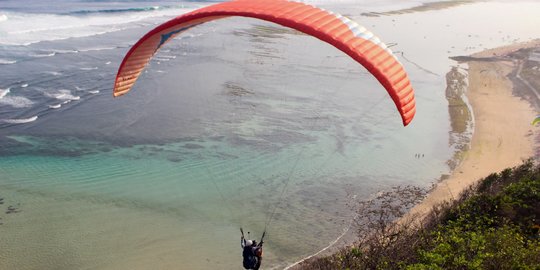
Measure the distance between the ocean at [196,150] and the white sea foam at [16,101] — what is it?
0.07 metres

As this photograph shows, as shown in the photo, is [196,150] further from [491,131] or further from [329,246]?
[491,131]

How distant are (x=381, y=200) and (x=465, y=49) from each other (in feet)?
82.5

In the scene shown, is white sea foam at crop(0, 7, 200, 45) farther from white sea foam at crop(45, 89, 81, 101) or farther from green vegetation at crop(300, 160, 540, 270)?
green vegetation at crop(300, 160, 540, 270)

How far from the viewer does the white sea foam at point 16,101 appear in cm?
1853

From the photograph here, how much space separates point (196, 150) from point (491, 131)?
429 inches

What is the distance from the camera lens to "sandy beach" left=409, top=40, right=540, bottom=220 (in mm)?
13914

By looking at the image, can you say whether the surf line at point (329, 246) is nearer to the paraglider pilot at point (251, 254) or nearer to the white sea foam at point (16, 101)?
the paraglider pilot at point (251, 254)

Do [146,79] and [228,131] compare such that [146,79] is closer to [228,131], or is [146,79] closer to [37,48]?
[228,131]

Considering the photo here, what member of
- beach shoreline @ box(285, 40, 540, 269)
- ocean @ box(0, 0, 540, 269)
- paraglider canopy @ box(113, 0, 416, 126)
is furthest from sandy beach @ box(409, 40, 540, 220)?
paraglider canopy @ box(113, 0, 416, 126)

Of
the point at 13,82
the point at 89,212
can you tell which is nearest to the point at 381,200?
the point at 89,212

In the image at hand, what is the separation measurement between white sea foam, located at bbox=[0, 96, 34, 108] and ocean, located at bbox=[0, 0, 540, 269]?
0.07 meters

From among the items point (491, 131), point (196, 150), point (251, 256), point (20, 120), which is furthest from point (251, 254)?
point (491, 131)

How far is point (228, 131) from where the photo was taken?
17.1 meters

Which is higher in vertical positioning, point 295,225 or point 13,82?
→ point 13,82
